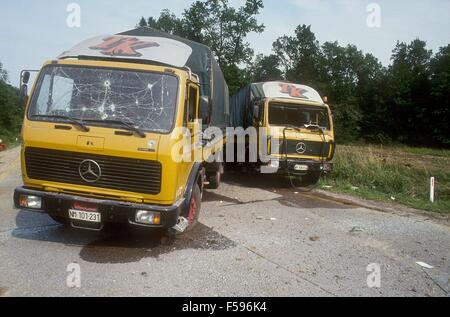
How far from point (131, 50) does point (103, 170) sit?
1772 millimetres

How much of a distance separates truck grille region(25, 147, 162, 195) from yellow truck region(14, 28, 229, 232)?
12 millimetres

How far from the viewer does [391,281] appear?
4402 millimetres

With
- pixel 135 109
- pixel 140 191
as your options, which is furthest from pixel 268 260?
pixel 135 109

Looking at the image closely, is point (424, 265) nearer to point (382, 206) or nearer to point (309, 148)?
point (382, 206)

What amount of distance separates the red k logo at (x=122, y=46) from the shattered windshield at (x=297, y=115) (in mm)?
5011

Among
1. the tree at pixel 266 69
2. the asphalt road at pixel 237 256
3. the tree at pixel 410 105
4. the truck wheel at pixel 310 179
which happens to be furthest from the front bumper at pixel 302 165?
the tree at pixel 266 69

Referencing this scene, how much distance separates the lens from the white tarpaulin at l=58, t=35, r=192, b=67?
5172 mm

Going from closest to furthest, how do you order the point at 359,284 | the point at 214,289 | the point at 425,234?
the point at 214,289 < the point at 359,284 < the point at 425,234

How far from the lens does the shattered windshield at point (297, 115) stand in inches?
395

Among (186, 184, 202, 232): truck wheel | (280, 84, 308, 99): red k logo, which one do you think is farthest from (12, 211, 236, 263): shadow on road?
(280, 84, 308, 99): red k logo

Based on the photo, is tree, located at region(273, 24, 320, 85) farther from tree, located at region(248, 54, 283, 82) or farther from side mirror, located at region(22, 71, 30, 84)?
side mirror, located at region(22, 71, 30, 84)

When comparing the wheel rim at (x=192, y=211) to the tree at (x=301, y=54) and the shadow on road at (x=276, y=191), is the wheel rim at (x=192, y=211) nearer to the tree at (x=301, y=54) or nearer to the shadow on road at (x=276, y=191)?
the shadow on road at (x=276, y=191)

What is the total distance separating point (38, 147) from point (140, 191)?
1.32 metres

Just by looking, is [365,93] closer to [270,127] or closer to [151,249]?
[270,127]
